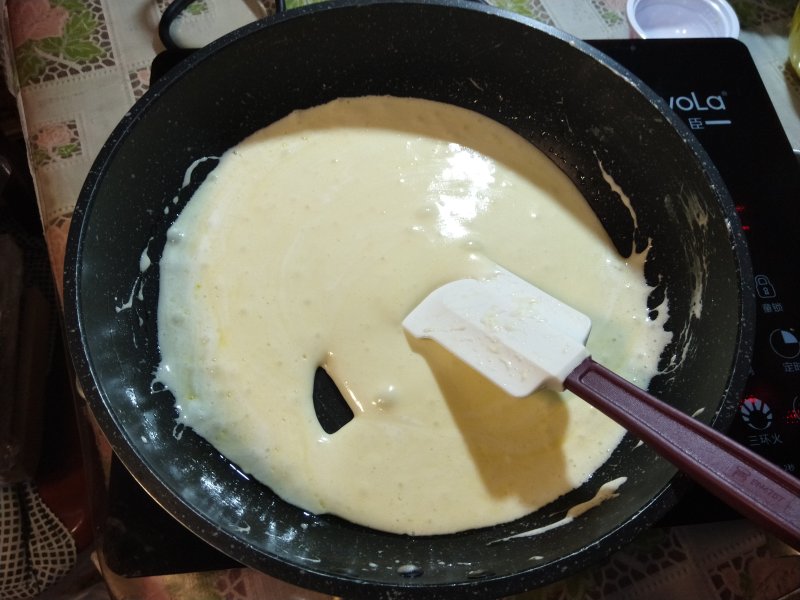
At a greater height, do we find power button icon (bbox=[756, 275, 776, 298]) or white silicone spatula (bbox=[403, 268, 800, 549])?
white silicone spatula (bbox=[403, 268, 800, 549])

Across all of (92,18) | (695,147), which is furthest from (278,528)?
(92,18)

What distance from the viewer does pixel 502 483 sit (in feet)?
Result: 2.92

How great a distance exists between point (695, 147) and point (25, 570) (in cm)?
136

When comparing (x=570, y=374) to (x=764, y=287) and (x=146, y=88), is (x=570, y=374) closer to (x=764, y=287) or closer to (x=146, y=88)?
(x=764, y=287)

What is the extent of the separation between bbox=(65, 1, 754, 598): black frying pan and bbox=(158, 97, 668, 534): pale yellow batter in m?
0.03

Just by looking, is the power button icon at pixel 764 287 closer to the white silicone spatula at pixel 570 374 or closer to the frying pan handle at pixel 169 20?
the white silicone spatula at pixel 570 374

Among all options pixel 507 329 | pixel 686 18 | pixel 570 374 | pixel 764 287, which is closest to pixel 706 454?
pixel 570 374

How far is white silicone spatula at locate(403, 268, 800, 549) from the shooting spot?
61 cm

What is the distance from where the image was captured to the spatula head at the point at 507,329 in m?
0.81

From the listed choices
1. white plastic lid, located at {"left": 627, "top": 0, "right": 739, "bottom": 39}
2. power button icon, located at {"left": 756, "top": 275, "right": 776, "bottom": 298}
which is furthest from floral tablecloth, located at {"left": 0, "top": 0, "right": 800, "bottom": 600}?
power button icon, located at {"left": 756, "top": 275, "right": 776, "bottom": 298}

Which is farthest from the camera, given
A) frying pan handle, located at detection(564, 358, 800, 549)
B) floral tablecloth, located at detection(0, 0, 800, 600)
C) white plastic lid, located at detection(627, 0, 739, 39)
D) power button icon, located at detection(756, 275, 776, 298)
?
white plastic lid, located at detection(627, 0, 739, 39)

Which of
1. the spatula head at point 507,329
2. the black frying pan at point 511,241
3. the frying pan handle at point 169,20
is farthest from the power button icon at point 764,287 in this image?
the frying pan handle at point 169,20

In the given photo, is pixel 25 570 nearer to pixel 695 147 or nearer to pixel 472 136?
pixel 472 136

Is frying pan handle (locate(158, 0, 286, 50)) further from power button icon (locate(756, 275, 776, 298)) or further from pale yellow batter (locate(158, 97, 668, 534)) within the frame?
power button icon (locate(756, 275, 776, 298))
